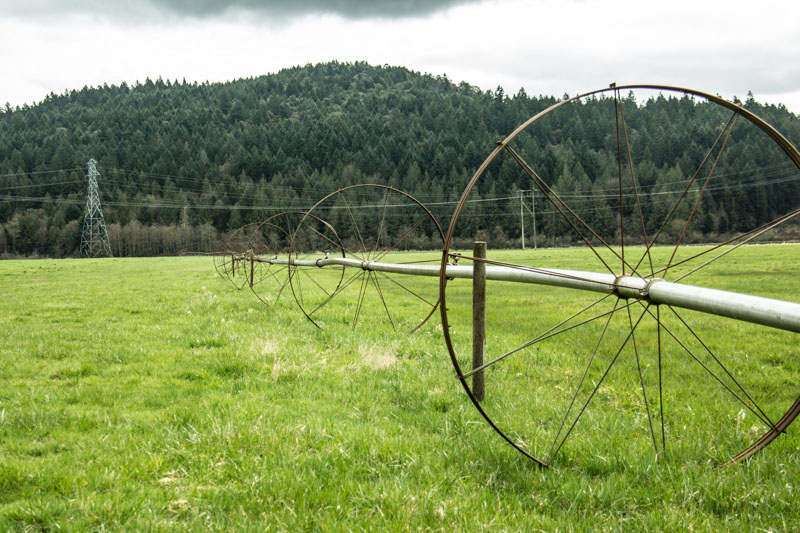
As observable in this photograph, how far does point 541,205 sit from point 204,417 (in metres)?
85.3

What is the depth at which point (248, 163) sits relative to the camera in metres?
112

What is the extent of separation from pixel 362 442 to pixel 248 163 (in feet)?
382

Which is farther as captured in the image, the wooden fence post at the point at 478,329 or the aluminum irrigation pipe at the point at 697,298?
the wooden fence post at the point at 478,329

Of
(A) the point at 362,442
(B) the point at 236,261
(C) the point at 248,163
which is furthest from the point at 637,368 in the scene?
(C) the point at 248,163

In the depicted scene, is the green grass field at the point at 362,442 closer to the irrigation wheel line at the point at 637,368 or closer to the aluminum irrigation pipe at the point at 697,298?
the irrigation wheel line at the point at 637,368

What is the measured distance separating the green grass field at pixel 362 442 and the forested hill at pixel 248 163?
65.4 m

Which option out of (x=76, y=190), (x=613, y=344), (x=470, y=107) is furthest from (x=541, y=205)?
(x=76, y=190)

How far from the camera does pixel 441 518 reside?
7.75 feet

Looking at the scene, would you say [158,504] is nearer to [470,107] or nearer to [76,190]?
[76,190]

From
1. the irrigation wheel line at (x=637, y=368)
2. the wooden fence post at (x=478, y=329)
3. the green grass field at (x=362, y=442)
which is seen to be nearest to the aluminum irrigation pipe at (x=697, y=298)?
the irrigation wheel line at (x=637, y=368)

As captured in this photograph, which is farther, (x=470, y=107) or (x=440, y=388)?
(x=470, y=107)

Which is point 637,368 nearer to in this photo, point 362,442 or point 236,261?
point 362,442

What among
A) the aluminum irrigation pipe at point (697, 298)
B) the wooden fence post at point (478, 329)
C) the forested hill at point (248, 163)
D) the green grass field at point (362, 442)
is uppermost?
the forested hill at point (248, 163)

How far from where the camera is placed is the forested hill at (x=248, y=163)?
80375 mm
